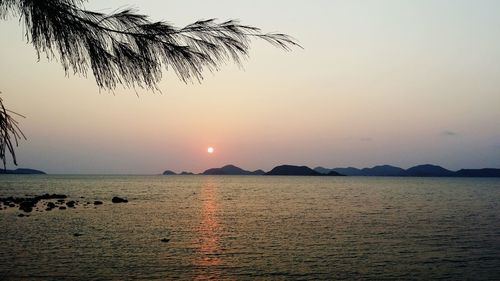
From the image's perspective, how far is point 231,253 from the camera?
Answer: 29.7 metres

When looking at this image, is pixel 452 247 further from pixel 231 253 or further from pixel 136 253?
pixel 136 253

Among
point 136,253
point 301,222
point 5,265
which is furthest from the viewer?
point 301,222

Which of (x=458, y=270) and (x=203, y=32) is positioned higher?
(x=203, y=32)

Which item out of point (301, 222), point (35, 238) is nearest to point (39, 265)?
point (35, 238)

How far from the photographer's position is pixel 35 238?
1361 inches

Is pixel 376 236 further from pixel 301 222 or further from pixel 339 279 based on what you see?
pixel 339 279

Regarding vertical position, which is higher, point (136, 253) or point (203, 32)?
point (203, 32)

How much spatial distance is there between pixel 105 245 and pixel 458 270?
22635 millimetres

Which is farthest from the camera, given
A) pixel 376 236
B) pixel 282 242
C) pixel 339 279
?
pixel 376 236

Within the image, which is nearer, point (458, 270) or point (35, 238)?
point (458, 270)

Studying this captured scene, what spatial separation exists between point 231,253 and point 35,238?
15834mm

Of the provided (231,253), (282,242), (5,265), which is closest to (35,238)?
(5,265)

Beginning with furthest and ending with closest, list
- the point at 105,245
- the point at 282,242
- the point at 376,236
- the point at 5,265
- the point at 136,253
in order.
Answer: the point at 376,236, the point at 282,242, the point at 105,245, the point at 136,253, the point at 5,265

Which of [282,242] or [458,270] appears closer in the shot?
[458,270]
